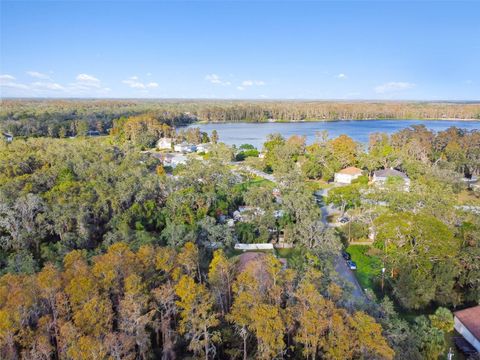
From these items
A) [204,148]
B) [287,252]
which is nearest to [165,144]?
[204,148]

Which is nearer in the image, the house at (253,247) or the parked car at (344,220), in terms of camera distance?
the house at (253,247)

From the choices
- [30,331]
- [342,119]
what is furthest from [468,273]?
[342,119]

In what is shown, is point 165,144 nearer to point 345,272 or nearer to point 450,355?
point 345,272

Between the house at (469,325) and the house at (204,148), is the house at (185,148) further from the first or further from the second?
the house at (469,325)

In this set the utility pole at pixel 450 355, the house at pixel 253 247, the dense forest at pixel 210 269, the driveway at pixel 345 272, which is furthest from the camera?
the house at pixel 253 247

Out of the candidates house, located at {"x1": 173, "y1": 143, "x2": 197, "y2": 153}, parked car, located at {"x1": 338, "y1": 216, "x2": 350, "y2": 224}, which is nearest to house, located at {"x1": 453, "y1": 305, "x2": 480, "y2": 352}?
parked car, located at {"x1": 338, "y1": 216, "x2": 350, "y2": 224}

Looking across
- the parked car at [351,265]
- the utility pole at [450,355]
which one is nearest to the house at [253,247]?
the parked car at [351,265]
